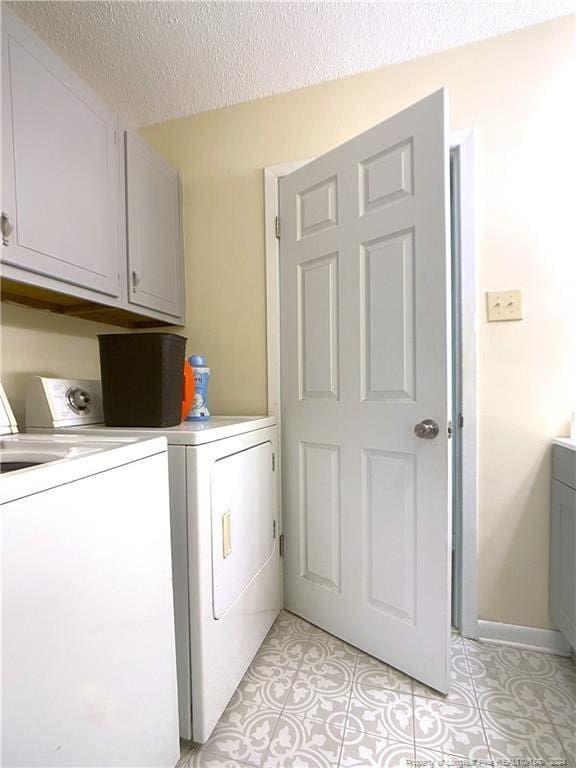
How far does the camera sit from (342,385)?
58.0 inches

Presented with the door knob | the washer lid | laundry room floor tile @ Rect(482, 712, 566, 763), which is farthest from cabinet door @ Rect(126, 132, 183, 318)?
laundry room floor tile @ Rect(482, 712, 566, 763)

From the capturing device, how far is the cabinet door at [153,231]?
150cm

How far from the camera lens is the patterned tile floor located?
102cm

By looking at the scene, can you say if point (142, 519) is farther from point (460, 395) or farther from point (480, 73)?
point (480, 73)

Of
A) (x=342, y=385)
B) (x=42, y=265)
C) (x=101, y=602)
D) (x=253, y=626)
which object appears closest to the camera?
(x=101, y=602)

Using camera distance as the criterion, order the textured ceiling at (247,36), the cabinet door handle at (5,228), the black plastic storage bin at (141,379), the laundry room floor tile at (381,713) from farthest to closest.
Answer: the textured ceiling at (247,36), the black plastic storage bin at (141,379), the laundry room floor tile at (381,713), the cabinet door handle at (5,228)

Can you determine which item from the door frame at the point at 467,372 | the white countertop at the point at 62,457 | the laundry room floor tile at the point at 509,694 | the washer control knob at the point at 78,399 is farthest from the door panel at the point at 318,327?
the laundry room floor tile at the point at 509,694

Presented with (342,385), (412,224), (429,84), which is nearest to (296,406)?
(342,385)

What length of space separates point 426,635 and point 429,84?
7.26ft

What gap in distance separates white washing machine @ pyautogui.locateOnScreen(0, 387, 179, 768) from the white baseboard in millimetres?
1269

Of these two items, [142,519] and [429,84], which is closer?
[142,519]

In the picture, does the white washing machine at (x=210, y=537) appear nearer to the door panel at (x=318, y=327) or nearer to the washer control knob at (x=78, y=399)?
the washer control knob at (x=78, y=399)

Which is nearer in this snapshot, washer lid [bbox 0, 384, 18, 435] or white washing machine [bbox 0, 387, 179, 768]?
white washing machine [bbox 0, 387, 179, 768]

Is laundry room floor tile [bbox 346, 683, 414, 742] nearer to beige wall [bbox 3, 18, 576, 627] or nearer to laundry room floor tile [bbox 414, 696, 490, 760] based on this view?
laundry room floor tile [bbox 414, 696, 490, 760]
